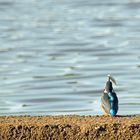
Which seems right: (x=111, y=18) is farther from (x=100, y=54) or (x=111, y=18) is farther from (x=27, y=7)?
(x=100, y=54)

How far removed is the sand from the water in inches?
168

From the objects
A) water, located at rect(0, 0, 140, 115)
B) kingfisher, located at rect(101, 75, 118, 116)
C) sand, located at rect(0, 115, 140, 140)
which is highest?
water, located at rect(0, 0, 140, 115)

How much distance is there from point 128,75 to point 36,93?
2.46m

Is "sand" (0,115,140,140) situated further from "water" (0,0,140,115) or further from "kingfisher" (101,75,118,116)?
"water" (0,0,140,115)

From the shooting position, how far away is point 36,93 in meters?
19.2

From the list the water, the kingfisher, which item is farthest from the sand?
the water

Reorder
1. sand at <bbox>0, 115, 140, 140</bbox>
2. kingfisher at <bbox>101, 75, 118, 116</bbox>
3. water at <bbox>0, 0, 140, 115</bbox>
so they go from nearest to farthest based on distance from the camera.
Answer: sand at <bbox>0, 115, 140, 140</bbox>
kingfisher at <bbox>101, 75, 118, 116</bbox>
water at <bbox>0, 0, 140, 115</bbox>

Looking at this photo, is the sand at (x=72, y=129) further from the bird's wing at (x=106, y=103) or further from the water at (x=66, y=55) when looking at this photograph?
the water at (x=66, y=55)

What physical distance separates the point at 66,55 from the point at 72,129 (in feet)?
44.4

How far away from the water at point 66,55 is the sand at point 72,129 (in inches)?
168

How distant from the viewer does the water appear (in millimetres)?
18156

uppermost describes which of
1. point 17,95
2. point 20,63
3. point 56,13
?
point 56,13

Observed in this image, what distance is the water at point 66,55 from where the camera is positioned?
59.6 ft

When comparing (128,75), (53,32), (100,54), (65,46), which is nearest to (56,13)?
(53,32)
